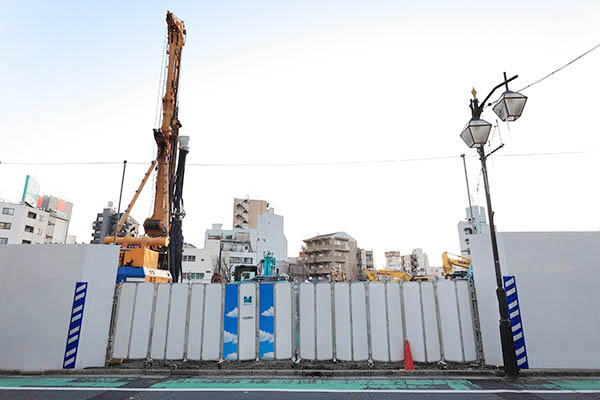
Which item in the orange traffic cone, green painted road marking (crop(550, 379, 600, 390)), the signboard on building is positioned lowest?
green painted road marking (crop(550, 379, 600, 390))

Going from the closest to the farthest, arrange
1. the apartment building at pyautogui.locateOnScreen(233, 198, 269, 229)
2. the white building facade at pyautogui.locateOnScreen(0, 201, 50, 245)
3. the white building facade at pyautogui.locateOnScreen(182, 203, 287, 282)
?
the white building facade at pyautogui.locateOnScreen(0, 201, 50, 245)
the white building facade at pyautogui.locateOnScreen(182, 203, 287, 282)
the apartment building at pyautogui.locateOnScreen(233, 198, 269, 229)

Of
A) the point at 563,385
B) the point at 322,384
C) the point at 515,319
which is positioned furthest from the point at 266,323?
the point at 563,385

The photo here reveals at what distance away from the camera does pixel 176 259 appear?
18.7 m

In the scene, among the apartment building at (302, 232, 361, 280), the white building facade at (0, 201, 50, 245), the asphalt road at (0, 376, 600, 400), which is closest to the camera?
the asphalt road at (0, 376, 600, 400)

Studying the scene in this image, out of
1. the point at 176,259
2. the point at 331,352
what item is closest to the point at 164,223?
the point at 176,259

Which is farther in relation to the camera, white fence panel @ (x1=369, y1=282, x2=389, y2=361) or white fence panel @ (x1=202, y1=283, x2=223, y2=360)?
white fence panel @ (x1=202, y1=283, x2=223, y2=360)

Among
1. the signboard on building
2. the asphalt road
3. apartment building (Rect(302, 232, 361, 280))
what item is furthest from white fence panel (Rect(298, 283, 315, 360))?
the signboard on building

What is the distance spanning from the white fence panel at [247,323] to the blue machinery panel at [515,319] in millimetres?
6088

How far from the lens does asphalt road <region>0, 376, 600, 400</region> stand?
562 cm

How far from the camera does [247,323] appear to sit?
26.0 feet

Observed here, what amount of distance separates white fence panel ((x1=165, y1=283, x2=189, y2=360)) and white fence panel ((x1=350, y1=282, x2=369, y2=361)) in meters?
4.33

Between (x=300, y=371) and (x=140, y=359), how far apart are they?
4.22 m

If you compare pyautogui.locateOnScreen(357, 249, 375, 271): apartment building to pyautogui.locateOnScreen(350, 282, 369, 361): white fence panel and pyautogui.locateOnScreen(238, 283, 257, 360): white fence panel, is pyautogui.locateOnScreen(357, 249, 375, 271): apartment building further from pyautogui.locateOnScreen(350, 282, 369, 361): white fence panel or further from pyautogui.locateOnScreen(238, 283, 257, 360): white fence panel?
pyautogui.locateOnScreen(238, 283, 257, 360): white fence panel

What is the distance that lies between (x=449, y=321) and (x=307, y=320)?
345 cm
